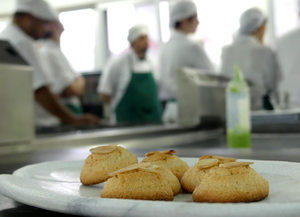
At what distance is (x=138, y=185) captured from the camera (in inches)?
16.5

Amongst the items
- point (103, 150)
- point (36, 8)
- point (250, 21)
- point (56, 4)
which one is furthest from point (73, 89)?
point (56, 4)

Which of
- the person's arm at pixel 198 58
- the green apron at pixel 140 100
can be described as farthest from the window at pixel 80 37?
the person's arm at pixel 198 58

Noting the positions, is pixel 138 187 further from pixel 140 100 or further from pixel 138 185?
pixel 140 100

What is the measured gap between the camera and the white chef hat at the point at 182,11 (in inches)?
149

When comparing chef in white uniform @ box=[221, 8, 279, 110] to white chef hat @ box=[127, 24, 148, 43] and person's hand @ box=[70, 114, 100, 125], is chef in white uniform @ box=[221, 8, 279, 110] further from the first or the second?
person's hand @ box=[70, 114, 100, 125]

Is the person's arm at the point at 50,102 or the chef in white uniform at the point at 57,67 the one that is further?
the chef in white uniform at the point at 57,67

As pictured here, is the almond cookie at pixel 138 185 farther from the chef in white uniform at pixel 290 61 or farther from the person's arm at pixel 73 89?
the chef in white uniform at pixel 290 61

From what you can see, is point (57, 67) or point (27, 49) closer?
point (27, 49)

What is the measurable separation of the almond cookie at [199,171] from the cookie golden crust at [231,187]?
0.03 metres

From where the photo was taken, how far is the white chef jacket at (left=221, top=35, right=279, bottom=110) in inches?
158

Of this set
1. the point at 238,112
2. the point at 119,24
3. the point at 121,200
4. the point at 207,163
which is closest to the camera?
the point at 121,200

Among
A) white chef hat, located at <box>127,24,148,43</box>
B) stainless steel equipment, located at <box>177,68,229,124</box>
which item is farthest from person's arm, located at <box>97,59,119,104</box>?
stainless steel equipment, located at <box>177,68,229,124</box>

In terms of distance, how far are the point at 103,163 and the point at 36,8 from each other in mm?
2524

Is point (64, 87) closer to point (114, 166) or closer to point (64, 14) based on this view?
point (114, 166)
